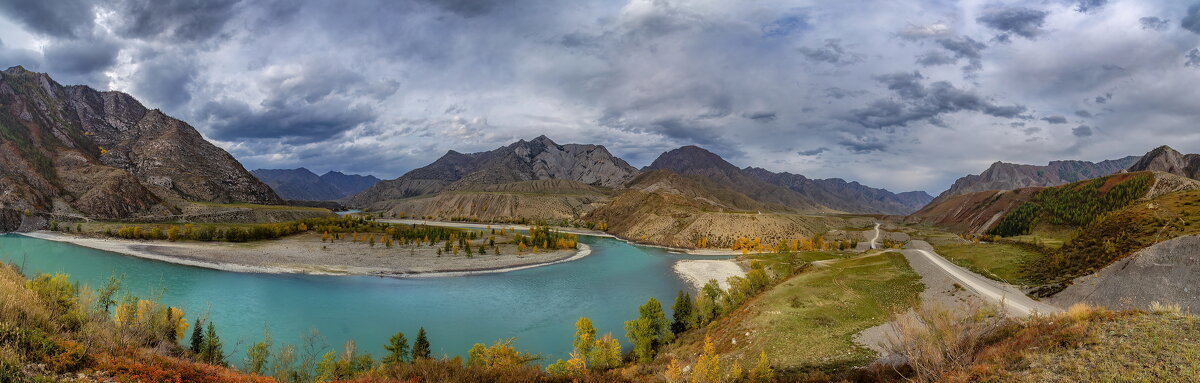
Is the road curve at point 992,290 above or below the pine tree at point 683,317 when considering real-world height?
above

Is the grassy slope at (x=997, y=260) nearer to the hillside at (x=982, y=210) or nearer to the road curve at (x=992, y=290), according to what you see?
the road curve at (x=992, y=290)

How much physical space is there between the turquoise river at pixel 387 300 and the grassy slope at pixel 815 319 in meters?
14.7

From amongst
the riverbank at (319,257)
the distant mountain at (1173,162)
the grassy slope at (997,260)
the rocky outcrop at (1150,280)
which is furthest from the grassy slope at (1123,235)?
the distant mountain at (1173,162)

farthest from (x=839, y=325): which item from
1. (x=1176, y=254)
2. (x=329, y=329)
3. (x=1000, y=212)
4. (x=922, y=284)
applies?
(x=1000, y=212)

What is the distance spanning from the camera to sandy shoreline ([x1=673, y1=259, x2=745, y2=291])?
7919cm

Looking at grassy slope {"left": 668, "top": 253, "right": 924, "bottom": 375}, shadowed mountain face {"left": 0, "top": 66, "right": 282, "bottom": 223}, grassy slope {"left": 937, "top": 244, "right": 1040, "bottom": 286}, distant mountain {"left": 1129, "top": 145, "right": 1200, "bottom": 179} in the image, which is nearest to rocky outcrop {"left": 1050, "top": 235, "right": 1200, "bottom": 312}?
grassy slope {"left": 937, "top": 244, "right": 1040, "bottom": 286}

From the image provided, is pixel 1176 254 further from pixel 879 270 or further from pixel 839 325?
pixel 879 270

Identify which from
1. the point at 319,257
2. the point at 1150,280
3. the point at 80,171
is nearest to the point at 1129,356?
the point at 1150,280

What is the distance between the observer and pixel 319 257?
91062 millimetres

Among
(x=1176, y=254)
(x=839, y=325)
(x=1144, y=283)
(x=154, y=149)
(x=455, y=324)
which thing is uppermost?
(x=154, y=149)

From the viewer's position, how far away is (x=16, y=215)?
118875 mm

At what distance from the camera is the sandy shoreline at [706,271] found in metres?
79.2

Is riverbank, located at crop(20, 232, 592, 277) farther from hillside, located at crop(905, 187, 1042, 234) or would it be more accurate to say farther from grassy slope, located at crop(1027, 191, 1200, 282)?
hillside, located at crop(905, 187, 1042, 234)

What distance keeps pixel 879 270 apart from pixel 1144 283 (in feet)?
68.9
